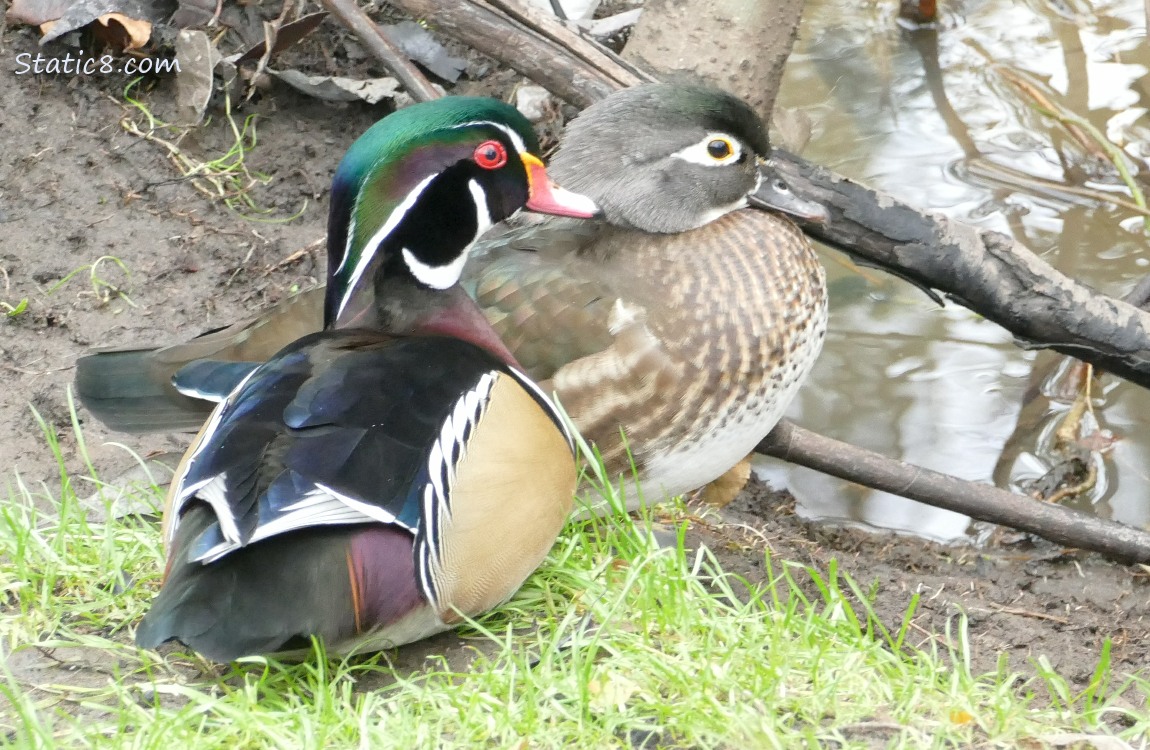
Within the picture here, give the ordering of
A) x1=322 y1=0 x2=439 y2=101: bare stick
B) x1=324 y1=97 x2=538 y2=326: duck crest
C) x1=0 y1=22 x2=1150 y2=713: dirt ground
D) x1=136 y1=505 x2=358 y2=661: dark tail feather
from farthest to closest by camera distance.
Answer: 1. x1=322 y1=0 x2=439 y2=101: bare stick
2. x1=0 y1=22 x2=1150 y2=713: dirt ground
3. x1=324 y1=97 x2=538 y2=326: duck crest
4. x1=136 y1=505 x2=358 y2=661: dark tail feather

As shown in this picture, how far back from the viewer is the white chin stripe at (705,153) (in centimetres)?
276

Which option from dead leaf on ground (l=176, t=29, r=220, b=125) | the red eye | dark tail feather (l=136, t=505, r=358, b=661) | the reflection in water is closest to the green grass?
dark tail feather (l=136, t=505, r=358, b=661)

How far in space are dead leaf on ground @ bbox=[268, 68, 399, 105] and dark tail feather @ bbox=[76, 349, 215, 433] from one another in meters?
1.80

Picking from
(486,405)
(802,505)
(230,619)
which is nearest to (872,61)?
(802,505)

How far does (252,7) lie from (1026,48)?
3.42 m

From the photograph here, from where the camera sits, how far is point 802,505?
13.0 ft

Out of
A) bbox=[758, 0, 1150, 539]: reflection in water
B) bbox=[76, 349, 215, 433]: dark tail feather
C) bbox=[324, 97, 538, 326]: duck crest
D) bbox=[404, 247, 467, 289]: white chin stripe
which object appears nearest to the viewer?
bbox=[324, 97, 538, 326]: duck crest

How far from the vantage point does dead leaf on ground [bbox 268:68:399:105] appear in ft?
13.6

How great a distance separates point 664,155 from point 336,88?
1.77m

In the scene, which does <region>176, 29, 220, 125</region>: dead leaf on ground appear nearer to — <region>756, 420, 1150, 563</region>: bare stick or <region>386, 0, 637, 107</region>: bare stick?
<region>386, 0, 637, 107</region>: bare stick

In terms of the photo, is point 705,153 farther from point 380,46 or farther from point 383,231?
point 380,46

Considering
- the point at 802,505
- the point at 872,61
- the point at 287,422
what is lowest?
the point at 802,505

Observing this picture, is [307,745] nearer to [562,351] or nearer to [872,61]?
[562,351]

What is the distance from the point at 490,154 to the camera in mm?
2355
